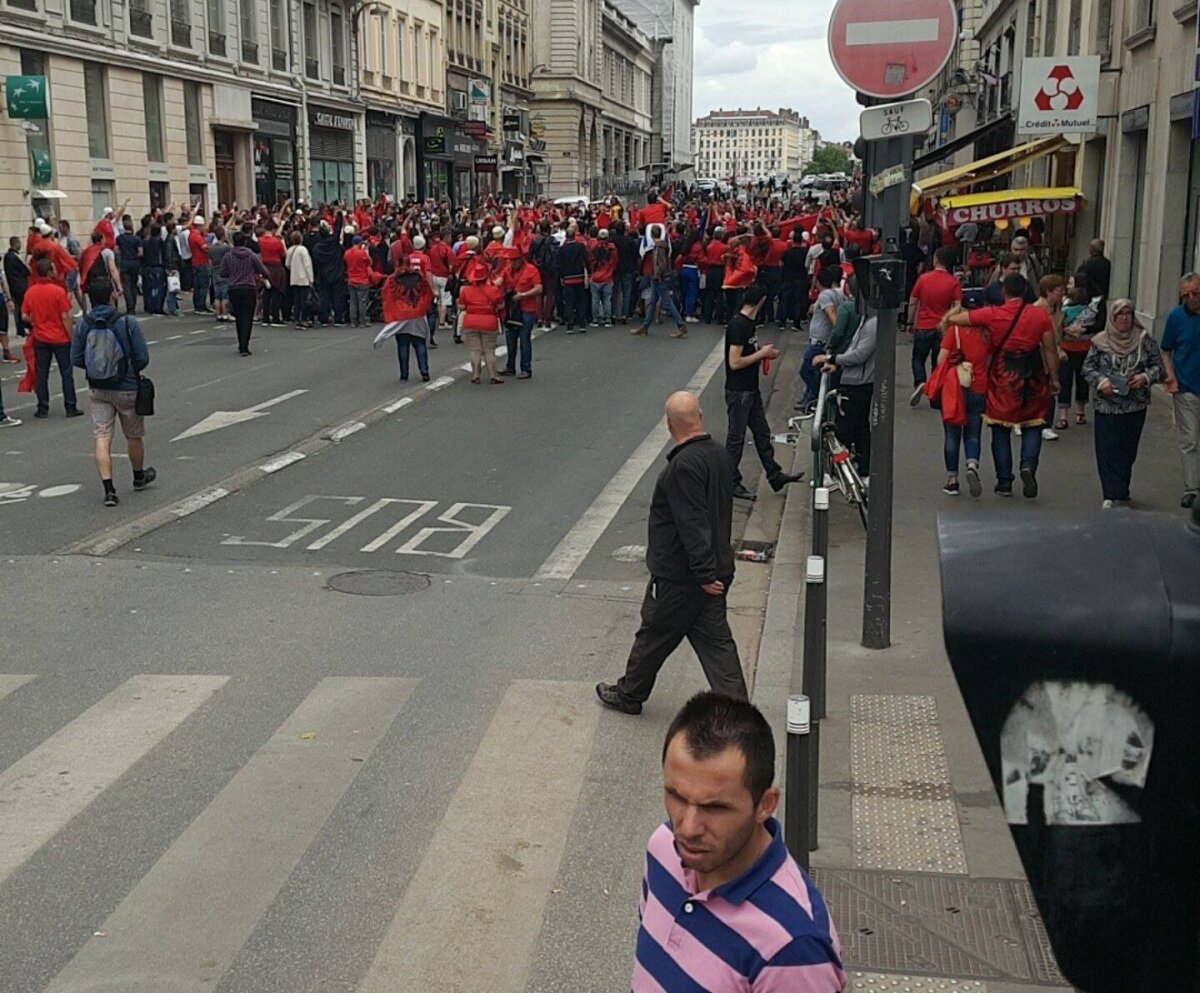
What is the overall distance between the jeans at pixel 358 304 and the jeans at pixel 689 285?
18.2ft

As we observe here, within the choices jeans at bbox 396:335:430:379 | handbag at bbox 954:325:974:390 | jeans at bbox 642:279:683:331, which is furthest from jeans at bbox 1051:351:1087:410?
jeans at bbox 642:279:683:331

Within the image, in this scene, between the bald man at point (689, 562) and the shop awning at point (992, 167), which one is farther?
the shop awning at point (992, 167)

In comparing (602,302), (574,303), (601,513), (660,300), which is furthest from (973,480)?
(602,302)

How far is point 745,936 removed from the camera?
256 cm

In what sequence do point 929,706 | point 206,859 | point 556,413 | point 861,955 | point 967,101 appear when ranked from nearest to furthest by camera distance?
point 861,955
point 206,859
point 929,706
point 556,413
point 967,101

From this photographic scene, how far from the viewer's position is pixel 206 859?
217 inches

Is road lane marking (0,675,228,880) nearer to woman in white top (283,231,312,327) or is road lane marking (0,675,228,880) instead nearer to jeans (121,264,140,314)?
woman in white top (283,231,312,327)

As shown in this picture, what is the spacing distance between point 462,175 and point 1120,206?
173 ft

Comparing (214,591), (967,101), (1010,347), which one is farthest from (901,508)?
(967,101)

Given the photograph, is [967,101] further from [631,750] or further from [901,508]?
[631,750]

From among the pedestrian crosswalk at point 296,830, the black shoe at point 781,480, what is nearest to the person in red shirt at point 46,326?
the black shoe at point 781,480

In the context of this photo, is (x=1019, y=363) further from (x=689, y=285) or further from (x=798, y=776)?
(x=689, y=285)

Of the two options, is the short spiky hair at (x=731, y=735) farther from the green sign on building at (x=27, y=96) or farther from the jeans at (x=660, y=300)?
the green sign on building at (x=27, y=96)

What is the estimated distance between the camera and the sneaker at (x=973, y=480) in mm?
11836
